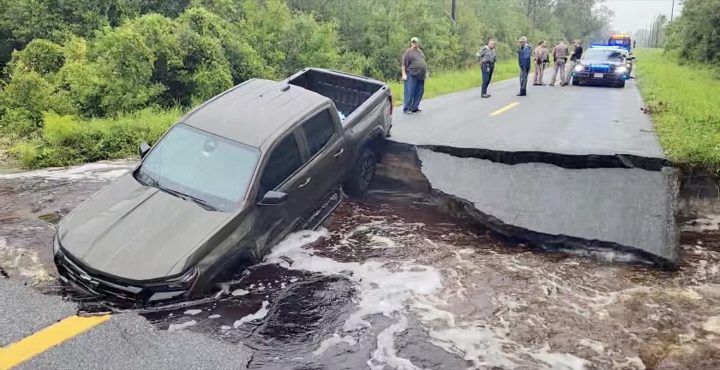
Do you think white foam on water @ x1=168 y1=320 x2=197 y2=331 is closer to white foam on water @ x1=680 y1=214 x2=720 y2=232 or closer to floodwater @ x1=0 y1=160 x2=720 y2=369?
floodwater @ x1=0 y1=160 x2=720 y2=369

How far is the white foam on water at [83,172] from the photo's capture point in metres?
9.27

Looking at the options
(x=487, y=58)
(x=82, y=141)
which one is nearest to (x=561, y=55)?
(x=487, y=58)

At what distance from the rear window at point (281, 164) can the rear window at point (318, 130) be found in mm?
290

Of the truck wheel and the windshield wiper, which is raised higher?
the windshield wiper

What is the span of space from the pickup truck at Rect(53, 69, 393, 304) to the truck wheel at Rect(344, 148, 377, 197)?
0.11 m

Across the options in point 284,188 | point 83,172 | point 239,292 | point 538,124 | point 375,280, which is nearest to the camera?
point 239,292

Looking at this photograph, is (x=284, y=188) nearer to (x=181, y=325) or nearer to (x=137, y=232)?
(x=137, y=232)

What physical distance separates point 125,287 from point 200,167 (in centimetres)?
161

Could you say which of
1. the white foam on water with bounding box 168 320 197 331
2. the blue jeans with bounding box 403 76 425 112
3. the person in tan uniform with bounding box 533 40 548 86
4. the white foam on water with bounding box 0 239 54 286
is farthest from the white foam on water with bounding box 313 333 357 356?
the person in tan uniform with bounding box 533 40 548 86

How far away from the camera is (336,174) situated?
731 centimetres

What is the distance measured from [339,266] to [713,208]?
5.30 m

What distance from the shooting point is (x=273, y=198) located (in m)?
5.66

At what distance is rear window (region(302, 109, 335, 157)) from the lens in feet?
22.1

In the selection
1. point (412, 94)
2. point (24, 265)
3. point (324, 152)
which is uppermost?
point (412, 94)
